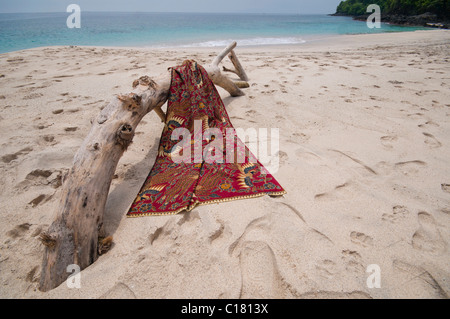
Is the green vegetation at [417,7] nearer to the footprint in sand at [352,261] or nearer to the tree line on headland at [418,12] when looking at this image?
the tree line on headland at [418,12]

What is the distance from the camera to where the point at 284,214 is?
163 cm

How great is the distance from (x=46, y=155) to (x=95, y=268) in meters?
1.49

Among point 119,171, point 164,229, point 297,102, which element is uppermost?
point 297,102

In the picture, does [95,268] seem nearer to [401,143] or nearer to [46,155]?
[46,155]

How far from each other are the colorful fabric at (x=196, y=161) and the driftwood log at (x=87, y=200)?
1.02ft

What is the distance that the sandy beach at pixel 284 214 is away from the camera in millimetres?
1242

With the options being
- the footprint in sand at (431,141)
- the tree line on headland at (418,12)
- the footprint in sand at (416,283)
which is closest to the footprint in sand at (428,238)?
the footprint in sand at (416,283)

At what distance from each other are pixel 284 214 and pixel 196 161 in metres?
0.95

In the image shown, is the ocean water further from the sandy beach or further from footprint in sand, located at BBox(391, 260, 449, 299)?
footprint in sand, located at BBox(391, 260, 449, 299)

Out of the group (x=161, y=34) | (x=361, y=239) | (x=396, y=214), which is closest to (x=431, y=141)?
(x=396, y=214)

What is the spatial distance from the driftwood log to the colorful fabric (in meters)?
0.31

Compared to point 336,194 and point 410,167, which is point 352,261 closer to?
Result: point 336,194

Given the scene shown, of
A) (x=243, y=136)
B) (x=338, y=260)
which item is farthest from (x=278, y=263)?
(x=243, y=136)

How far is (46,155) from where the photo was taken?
7.16 ft
